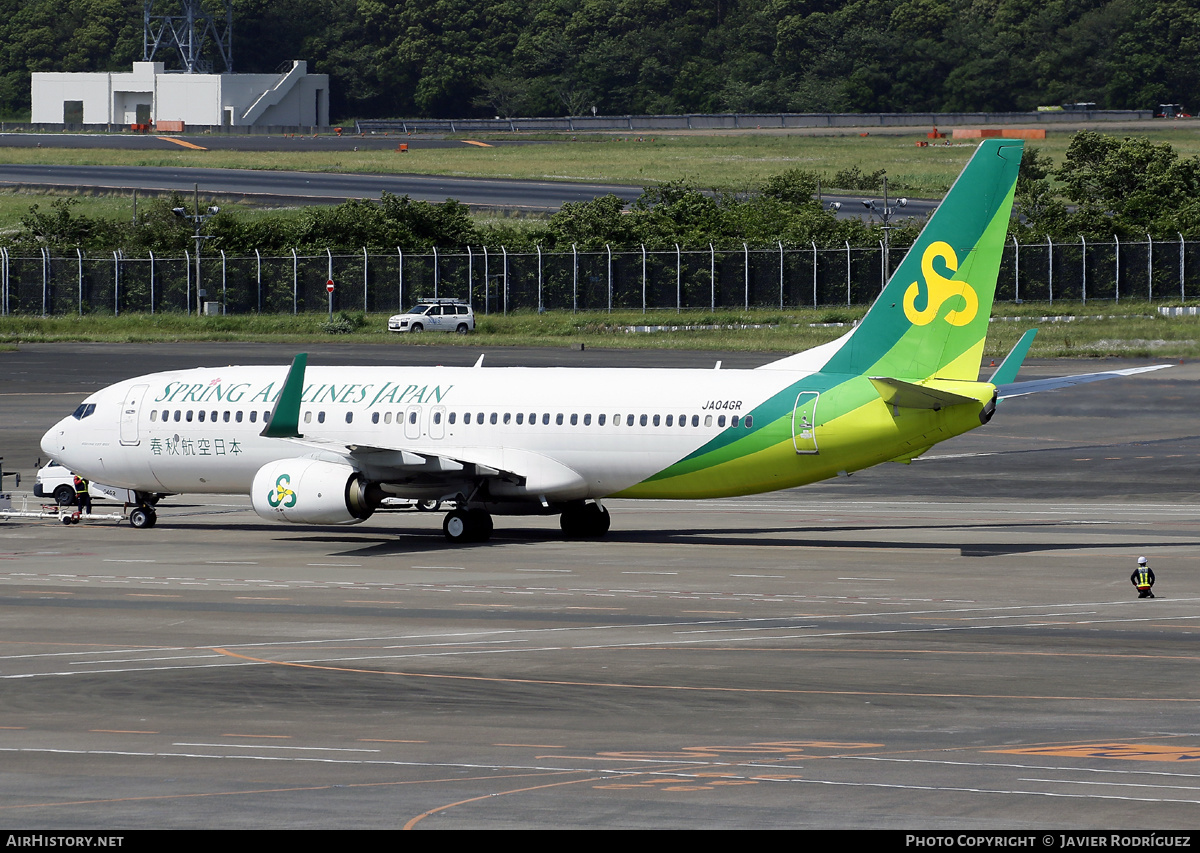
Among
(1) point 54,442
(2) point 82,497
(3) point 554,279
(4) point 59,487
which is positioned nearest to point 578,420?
(1) point 54,442

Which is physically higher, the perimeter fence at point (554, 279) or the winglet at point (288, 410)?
the perimeter fence at point (554, 279)

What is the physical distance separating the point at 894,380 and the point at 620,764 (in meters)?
19.5

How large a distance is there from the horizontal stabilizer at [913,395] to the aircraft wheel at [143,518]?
19.5m

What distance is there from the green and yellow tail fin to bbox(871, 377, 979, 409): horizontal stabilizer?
0.96 m

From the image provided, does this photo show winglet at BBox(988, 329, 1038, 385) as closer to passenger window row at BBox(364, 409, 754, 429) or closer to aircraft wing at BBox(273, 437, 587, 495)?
passenger window row at BBox(364, 409, 754, 429)

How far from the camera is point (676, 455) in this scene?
40.1 metres

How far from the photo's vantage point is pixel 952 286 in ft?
127

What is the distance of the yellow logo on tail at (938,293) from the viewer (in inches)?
1518

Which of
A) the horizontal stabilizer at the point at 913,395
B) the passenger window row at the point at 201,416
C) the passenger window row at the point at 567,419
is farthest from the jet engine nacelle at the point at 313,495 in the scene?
the horizontal stabilizer at the point at 913,395

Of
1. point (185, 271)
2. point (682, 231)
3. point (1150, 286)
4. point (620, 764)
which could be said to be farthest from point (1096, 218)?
point (620, 764)

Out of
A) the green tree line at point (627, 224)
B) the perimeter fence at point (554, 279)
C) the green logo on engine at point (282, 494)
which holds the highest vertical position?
the green tree line at point (627, 224)

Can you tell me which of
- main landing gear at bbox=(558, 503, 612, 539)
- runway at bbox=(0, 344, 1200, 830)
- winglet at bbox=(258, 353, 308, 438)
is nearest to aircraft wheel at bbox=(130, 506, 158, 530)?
runway at bbox=(0, 344, 1200, 830)

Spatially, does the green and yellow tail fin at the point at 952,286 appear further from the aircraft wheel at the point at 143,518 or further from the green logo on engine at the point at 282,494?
the aircraft wheel at the point at 143,518

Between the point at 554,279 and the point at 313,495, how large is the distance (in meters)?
64.8
